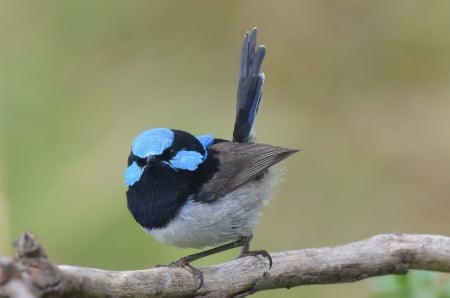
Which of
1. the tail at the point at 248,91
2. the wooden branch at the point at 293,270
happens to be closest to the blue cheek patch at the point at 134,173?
the wooden branch at the point at 293,270

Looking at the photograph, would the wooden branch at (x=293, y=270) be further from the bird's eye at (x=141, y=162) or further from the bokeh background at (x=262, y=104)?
the bokeh background at (x=262, y=104)

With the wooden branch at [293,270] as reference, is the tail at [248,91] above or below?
above

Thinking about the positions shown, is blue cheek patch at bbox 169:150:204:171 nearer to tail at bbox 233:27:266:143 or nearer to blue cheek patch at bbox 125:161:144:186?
blue cheek patch at bbox 125:161:144:186

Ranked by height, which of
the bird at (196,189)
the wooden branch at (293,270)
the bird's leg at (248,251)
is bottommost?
the wooden branch at (293,270)

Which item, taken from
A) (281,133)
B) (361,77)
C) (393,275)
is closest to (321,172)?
(281,133)

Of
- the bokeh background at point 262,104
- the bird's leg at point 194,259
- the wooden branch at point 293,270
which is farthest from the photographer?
the bokeh background at point 262,104

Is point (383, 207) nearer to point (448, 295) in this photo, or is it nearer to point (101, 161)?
point (101, 161)

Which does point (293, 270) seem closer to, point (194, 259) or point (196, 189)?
point (194, 259)

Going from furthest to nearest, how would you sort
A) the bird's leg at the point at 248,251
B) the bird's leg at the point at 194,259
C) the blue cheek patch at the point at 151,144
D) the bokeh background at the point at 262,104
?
1. the bokeh background at the point at 262,104
2. the blue cheek patch at the point at 151,144
3. the bird's leg at the point at 248,251
4. the bird's leg at the point at 194,259
